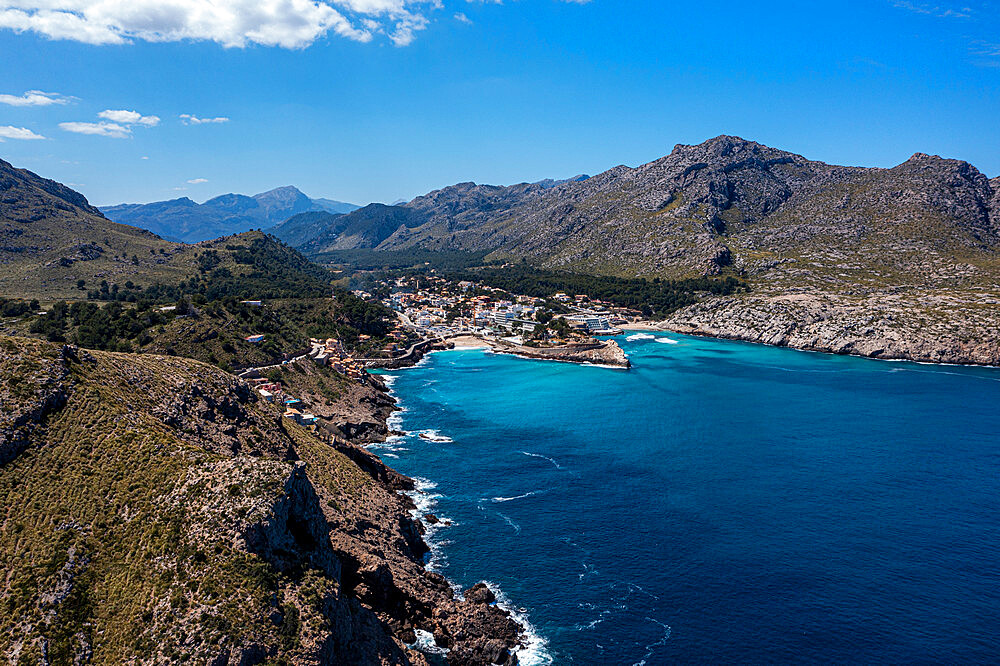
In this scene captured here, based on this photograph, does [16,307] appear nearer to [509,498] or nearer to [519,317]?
[509,498]

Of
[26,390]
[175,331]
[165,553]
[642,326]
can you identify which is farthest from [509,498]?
[642,326]

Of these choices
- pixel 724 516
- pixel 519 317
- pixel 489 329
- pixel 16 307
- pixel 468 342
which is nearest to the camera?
pixel 724 516

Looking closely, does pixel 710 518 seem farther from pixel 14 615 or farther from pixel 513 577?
pixel 14 615

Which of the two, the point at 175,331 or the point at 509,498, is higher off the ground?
the point at 175,331

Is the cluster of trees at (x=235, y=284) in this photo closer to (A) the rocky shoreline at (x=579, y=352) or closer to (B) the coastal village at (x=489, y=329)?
(B) the coastal village at (x=489, y=329)

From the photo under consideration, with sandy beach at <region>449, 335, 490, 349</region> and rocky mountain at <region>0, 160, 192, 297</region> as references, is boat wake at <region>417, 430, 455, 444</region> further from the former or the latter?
rocky mountain at <region>0, 160, 192, 297</region>

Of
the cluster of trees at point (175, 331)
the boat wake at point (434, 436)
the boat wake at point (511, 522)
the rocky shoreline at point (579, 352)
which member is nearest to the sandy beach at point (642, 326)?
the rocky shoreline at point (579, 352)
